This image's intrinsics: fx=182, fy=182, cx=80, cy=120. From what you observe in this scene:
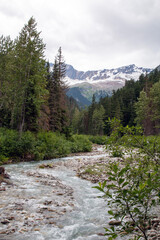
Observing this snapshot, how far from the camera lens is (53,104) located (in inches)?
1201

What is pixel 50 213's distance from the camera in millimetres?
5879

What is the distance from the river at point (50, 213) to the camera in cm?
462

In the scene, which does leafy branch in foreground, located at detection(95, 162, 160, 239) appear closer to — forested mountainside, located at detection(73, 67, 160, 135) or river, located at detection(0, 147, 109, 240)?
river, located at detection(0, 147, 109, 240)

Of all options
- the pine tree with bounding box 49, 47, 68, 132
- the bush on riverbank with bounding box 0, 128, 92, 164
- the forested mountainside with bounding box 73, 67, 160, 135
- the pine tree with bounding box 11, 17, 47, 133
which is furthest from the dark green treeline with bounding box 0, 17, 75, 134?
the forested mountainside with bounding box 73, 67, 160, 135

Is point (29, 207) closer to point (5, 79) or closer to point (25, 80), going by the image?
point (25, 80)

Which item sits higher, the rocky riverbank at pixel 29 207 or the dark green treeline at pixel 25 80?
the dark green treeline at pixel 25 80

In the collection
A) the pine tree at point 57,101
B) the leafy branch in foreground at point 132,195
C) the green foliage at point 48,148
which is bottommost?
the green foliage at point 48,148

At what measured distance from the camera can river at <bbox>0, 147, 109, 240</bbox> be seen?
462 centimetres

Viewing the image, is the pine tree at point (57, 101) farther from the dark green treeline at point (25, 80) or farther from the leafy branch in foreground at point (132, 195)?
the leafy branch in foreground at point (132, 195)

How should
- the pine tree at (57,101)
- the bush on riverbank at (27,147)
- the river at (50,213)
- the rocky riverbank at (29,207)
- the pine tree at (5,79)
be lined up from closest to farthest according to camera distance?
1. the river at (50,213)
2. the rocky riverbank at (29,207)
3. the bush on riverbank at (27,147)
4. the pine tree at (5,79)
5. the pine tree at (57,101)

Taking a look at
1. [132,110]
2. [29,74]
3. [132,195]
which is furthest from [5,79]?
[132,110]

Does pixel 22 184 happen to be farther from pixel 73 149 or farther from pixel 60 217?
pixel 73 149

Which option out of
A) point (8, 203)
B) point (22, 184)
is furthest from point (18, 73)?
point (8, 203)

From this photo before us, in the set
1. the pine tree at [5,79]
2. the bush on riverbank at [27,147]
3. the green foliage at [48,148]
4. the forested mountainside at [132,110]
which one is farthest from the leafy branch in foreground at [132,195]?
the forested mountainside at [132,110]
